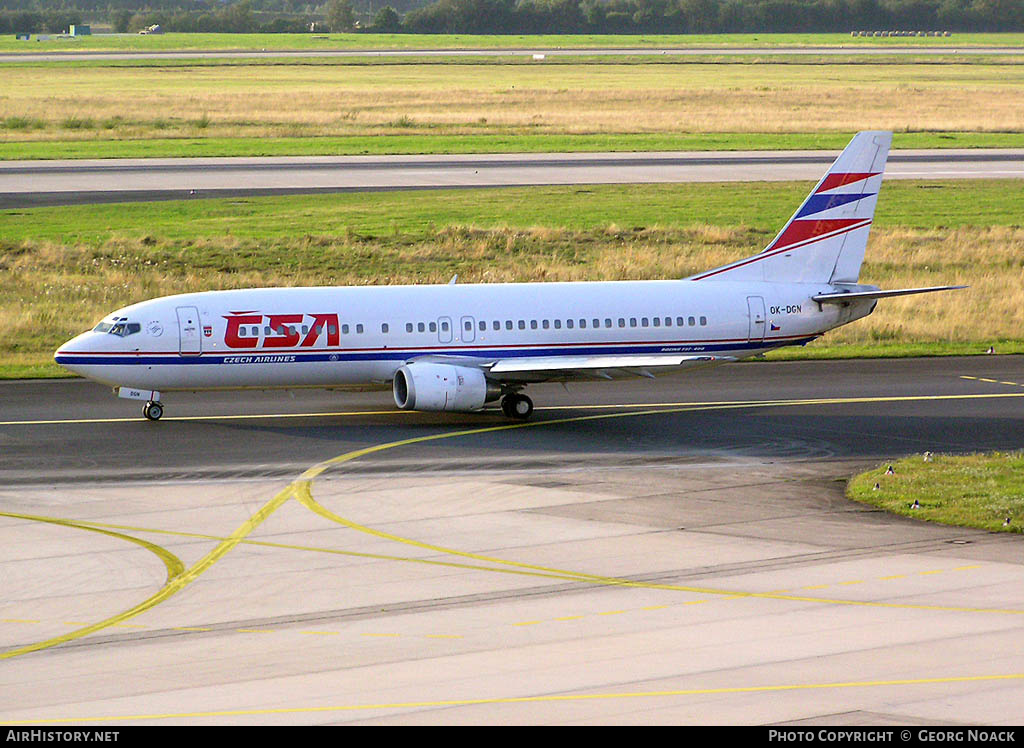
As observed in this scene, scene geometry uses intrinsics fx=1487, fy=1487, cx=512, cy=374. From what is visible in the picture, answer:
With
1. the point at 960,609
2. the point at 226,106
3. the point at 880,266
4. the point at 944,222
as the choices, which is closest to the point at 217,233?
the point at 880,266

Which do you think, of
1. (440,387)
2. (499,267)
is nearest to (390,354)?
(440,387)

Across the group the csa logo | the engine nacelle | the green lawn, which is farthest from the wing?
the green lawn

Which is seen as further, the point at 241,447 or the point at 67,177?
the point at 67,177

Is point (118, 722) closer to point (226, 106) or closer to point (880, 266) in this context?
point (880, 266)

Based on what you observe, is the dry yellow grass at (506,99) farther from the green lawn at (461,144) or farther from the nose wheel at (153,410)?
the nose wheel at (153,410)

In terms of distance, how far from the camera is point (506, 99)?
473ft

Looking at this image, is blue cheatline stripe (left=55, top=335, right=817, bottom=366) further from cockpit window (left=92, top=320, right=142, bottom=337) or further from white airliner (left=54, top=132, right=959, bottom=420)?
cockpit window (left=92, top=320, right=142, bottom=337)

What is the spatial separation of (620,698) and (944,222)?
62.5 m

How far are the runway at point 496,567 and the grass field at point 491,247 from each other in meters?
12.8

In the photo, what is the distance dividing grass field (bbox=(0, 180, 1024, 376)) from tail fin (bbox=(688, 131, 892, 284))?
324 inches

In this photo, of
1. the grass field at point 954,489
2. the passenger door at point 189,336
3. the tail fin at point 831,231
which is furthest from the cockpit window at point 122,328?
the grass field at point 954,489

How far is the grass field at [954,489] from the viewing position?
30161mm

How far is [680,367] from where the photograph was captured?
40469 millimetres

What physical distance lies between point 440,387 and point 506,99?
107662 millimetres
